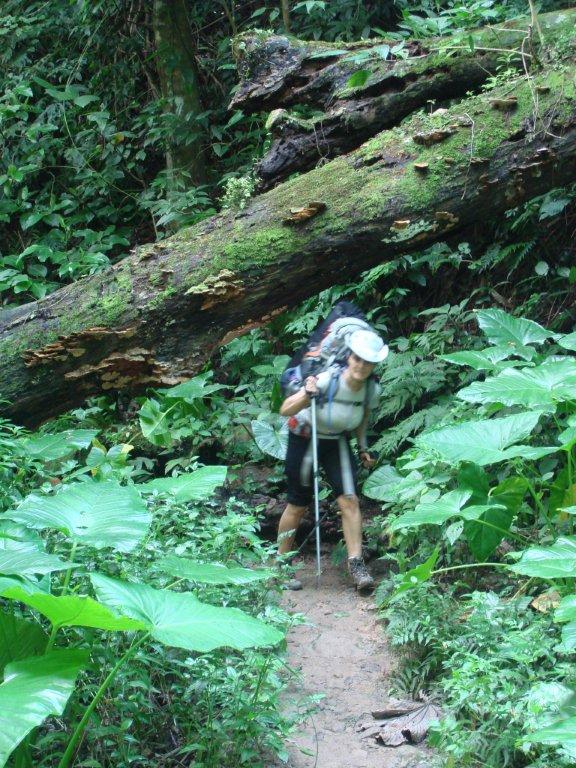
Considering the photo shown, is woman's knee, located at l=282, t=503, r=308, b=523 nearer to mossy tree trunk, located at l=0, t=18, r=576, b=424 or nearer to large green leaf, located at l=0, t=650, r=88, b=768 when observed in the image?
mossy tree trunk, located at l=0, t=18, r=576, b=424

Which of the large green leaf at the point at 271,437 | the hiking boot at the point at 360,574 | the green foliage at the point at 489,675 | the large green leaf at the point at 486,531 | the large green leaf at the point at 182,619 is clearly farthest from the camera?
the large green leaf at the point at 271,437

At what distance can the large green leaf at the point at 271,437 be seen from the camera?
19.6 ft

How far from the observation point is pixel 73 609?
2.36m

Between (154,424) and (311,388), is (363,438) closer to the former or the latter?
(311,388)

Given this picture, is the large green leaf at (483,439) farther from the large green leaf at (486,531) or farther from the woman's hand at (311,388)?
the woman's hand at (311,388)

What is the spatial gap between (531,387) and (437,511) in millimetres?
886

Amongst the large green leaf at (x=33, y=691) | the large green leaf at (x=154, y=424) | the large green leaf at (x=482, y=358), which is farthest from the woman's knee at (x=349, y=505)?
the large green leaf at (x=33, y=691)

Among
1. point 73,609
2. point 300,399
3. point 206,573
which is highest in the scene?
point 73,609

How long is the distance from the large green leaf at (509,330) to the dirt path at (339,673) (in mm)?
1859

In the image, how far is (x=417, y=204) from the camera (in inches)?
211

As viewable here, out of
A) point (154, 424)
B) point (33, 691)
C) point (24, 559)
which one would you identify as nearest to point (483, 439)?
point (24, 559)

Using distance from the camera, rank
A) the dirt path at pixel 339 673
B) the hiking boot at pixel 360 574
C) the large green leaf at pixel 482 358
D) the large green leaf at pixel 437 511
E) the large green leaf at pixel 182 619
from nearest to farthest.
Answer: the large green leaf at pixel 182 619, the dirt path at pixel 339 673, the large green leaf at pixel 437 511, the large green leaf at pixel 482 358, the hiking boot at pixel 360 574

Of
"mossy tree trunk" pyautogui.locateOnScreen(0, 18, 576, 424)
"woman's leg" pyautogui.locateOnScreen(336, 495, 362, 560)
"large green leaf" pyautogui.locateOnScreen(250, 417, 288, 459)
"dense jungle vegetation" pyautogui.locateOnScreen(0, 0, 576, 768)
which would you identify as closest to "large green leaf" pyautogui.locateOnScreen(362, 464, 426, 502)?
"dense jungle vegetation" pyautogui.locateOnScreen(0, 0, 576, 768)

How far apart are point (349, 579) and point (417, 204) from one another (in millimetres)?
2570
